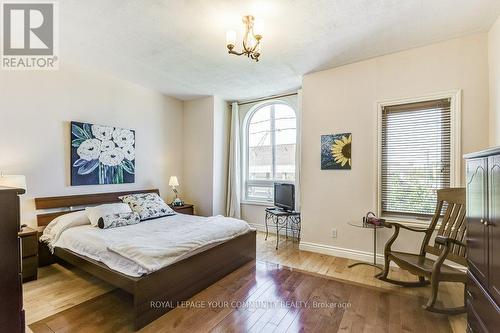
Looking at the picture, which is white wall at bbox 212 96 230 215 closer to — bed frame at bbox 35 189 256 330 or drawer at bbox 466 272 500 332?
bed frame at bbox 35 189 256 330

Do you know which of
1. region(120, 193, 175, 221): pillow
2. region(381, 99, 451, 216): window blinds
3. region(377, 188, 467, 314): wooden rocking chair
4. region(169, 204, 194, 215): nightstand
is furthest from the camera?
region(169, 204, 194, 215): nightstand

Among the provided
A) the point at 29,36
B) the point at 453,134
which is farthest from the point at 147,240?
the point at 453,134

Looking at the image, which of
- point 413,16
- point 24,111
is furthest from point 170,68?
point 413,16

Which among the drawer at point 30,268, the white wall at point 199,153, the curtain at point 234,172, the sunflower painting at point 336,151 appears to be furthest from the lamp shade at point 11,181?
the sunflower painting at point 336,151

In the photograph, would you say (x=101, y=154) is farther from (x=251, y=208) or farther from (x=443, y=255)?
(x=443, y=255)

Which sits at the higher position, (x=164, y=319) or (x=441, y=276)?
(x=441, y=276)

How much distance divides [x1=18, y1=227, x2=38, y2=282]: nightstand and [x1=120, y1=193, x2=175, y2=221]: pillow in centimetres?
113

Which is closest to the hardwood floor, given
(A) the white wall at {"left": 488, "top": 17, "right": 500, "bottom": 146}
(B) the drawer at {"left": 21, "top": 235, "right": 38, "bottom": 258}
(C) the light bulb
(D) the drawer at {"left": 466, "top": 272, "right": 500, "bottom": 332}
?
(B) the drawer at {"left": 21, "top": 235, "right": 38, "bottom": 258}

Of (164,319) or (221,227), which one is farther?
(221,227)

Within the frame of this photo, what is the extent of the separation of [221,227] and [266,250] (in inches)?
46.2

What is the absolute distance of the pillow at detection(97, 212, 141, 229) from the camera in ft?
9.73

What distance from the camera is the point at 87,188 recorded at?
363cm

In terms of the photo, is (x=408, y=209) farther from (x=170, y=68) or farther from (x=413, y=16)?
(x=170, y=68)

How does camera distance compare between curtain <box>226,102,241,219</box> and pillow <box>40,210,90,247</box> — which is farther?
curtain <box>226,102,241,219</box>
